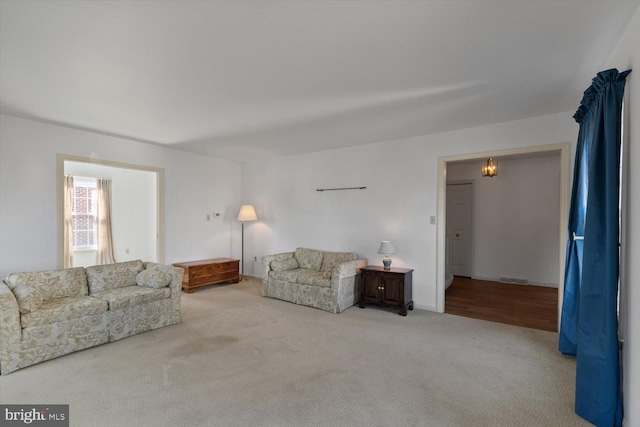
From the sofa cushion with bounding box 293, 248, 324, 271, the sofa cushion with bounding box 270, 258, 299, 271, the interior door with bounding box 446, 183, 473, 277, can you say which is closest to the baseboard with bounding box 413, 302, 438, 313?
the sofa cushion with bounding box 293, 248, 324, 271

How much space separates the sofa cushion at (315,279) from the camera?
14.6 ft

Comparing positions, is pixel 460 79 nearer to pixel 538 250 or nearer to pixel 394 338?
pixel 394 338

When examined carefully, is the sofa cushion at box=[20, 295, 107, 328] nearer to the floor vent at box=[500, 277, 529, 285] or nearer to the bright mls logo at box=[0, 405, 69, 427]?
the bright mls logo at box=[0, 405, 69, 427]

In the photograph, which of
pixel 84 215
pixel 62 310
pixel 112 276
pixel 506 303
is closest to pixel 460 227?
pixel 506 303

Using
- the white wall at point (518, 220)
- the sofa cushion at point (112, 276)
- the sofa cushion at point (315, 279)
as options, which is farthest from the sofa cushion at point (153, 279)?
the white wall at point (518, 220)

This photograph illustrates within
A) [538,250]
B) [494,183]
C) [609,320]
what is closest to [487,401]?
[609,320]

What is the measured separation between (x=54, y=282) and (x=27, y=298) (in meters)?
0.50

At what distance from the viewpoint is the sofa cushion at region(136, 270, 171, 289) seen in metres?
3.82

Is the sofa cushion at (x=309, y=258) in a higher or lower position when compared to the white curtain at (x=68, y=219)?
lower

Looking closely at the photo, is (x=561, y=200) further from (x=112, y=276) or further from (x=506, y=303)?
(x=112, y=276)

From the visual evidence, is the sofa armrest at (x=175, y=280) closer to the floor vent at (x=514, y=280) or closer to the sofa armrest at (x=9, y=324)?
the sofa armrest at (x=9, y=324)

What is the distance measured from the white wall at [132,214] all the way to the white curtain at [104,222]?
100mm

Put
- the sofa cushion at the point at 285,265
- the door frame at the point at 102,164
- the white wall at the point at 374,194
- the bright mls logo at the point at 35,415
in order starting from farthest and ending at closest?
the sofa cushion at the point at 285,265
the door frame at the point at 102,164
the white wall at the point at 374,194
the bright mls logo at the point at 35,415

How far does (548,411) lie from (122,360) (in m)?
3.53
